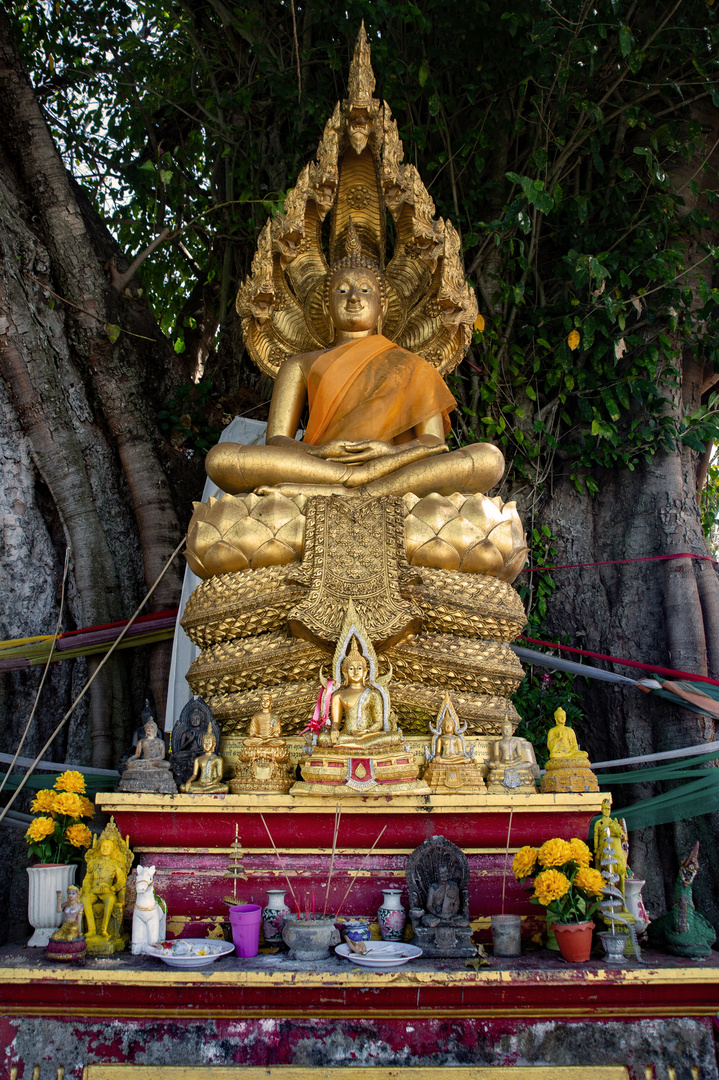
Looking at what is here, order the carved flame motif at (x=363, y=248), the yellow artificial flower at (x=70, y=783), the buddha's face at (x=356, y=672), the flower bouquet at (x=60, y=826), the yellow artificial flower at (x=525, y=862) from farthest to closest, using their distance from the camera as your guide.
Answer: the carved flame motif at (x=363, y=248)
the buddha's face at (x=356, y=672)
the yellow artificial flower at (x=70, y=783)
the flower bouquet at (x=60, y=826)
the yellow artificial flower at (x=525, y=862)

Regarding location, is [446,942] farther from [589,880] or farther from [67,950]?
[67,950]

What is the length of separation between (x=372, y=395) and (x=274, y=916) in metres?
2.98

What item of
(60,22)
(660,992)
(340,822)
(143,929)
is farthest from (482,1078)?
(60,22)

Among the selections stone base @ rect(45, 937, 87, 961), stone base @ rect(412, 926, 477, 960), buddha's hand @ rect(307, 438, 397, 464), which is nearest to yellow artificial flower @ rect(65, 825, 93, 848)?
stone base @ rect(45, 937, 87, 961)

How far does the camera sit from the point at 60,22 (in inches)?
270

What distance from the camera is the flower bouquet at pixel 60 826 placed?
3.12 meters

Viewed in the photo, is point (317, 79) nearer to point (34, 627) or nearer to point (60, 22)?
point (60, 22)

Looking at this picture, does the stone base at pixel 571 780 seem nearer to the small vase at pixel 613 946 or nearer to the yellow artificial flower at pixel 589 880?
the yellow artificial flower at pixel 589 880

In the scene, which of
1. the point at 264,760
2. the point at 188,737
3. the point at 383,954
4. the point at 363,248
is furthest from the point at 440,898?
the point at 363,248

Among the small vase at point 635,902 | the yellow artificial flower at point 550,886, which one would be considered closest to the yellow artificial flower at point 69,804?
the yellow artificial flower at point 550,886

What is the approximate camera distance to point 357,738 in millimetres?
3262

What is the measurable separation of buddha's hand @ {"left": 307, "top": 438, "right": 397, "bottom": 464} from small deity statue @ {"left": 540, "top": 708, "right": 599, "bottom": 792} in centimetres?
176

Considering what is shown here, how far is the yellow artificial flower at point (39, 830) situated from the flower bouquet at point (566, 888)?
65.8 inches

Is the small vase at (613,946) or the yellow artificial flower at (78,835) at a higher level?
A: the yellow artificial flower at (78,835)
